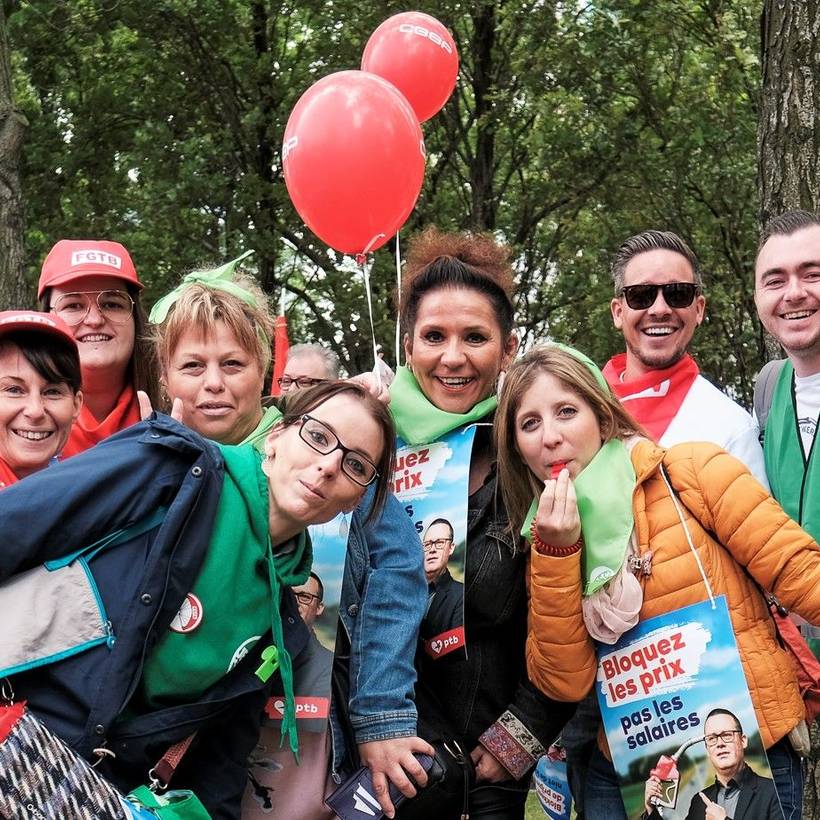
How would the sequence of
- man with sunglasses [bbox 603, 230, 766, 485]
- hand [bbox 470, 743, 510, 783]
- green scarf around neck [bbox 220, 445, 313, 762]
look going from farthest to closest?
man with sunglasses [bbox 603, 230, 766, 485] → hand [bbox 470, 743, 510, 783] → green scarf around neck [bbox 220, 445, 313, 762]

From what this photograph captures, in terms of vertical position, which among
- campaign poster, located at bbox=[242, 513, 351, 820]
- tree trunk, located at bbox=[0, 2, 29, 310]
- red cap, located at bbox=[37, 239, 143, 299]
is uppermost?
tree trunk, located at bbox=[0, 2, 29, 310]

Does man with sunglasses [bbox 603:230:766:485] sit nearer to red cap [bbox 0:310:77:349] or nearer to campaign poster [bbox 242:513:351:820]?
campaign poster [bbox 242:513:351:820]

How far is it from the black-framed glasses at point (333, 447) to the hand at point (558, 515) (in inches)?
18.8

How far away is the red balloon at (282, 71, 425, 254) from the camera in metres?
3.76

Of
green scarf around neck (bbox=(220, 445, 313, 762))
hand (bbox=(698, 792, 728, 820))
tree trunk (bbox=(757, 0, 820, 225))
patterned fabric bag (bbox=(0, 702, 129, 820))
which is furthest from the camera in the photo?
tree trunk (bbox=(757, 0, 820, 225))

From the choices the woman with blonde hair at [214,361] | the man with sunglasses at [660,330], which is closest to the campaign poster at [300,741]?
the woman with blonde hair at [214,361]

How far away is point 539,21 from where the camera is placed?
455 inches

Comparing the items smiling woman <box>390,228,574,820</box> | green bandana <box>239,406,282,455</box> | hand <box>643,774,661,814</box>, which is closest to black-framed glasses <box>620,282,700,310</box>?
smiling woman <box>390,228,574,820</box>

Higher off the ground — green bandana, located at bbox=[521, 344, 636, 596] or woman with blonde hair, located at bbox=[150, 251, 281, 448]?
woman with blonde hair, located at bbox=[150, 251, 281, 448]

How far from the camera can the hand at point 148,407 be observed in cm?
288

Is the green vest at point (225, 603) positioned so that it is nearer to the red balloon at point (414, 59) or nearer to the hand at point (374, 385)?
the hand at point (374, 385)

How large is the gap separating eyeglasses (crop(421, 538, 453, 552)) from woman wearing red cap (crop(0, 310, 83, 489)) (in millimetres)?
1043

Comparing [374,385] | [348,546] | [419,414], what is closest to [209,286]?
[374,385]

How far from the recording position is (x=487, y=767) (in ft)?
9.71
